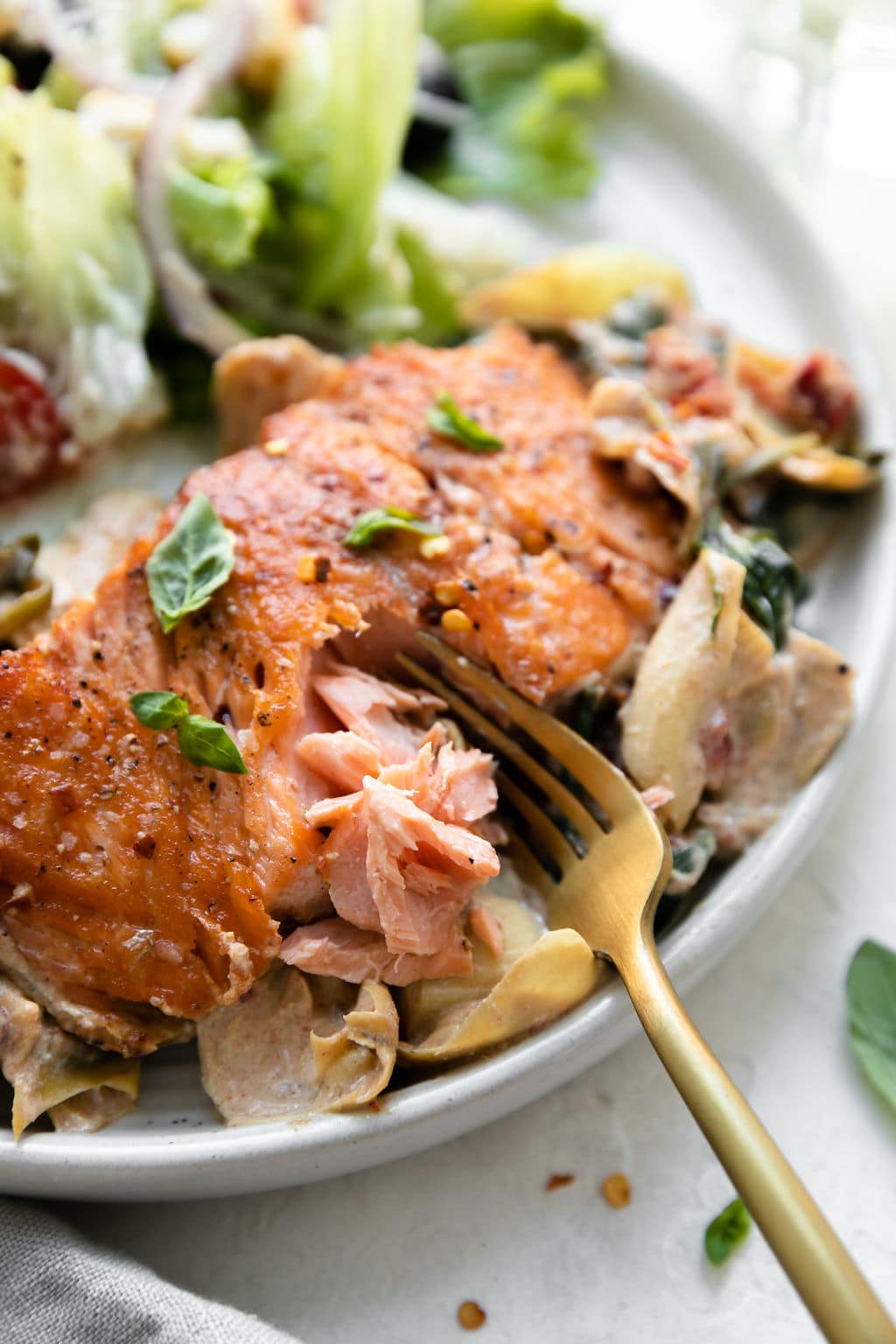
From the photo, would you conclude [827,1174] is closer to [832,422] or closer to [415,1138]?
[415,1138]

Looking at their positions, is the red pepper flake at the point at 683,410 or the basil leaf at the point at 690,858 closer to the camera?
the basil leaf at the point at 690,858

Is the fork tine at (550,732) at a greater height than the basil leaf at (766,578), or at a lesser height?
lesser

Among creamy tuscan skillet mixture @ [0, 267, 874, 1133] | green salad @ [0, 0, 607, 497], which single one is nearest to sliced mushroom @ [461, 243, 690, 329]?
green salad @ [0, 0, 607, 497]

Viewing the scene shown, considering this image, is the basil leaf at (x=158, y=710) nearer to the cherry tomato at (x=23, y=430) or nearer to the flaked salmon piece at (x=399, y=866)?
the flaked salmon piece at (x=399, y=866)

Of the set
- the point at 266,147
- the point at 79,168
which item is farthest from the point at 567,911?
the point at 266,147

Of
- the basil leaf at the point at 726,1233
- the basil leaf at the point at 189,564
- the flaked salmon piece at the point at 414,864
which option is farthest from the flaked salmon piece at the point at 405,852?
the basil leaf at the point at 726,1233

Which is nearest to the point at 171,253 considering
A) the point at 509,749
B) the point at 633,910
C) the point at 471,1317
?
the point at 509,749

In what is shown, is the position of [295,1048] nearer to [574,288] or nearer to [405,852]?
[405,852]
